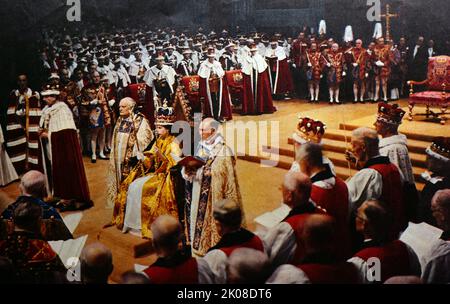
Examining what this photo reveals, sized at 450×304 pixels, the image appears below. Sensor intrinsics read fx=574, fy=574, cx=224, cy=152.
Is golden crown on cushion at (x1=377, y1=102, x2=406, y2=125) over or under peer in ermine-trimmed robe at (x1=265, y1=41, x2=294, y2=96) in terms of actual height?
under

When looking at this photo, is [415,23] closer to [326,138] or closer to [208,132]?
[326,138]

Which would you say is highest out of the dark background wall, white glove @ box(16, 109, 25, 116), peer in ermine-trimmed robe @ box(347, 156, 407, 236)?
the dark background wall

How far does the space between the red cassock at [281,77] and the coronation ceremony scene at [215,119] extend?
0.07 ft

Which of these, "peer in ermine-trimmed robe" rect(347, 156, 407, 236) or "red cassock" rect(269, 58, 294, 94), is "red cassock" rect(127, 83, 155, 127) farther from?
"peer in ermine-trimmed robe" rect(347, 156, 407, 236)

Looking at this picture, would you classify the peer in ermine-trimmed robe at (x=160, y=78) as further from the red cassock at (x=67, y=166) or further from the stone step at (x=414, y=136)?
the stone step at (x=414, y=136)

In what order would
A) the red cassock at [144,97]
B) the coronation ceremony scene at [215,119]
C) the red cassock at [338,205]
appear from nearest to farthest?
the red cassock at [338,205]
the coronation ceremony scene at [215,119]
the red cassock at [144,97]

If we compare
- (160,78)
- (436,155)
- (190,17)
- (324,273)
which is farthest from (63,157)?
(436,155)

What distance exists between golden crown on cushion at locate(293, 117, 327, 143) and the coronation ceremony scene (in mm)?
23

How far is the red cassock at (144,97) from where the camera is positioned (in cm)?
670

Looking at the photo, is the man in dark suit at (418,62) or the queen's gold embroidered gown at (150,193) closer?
the queen's gold embroidered gown at (150,193)

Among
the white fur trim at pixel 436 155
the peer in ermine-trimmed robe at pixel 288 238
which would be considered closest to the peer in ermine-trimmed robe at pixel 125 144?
the peer in ermine-trimmed robe at pixel 288 238

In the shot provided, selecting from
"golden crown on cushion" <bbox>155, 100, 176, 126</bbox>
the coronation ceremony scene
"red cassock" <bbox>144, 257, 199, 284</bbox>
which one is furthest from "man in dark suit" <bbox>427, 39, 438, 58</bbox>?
"red cassock" <bbox>144, 257, 199, 284</bbox>

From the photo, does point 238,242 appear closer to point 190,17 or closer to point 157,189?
point 157,189

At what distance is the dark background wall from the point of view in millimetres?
6293
